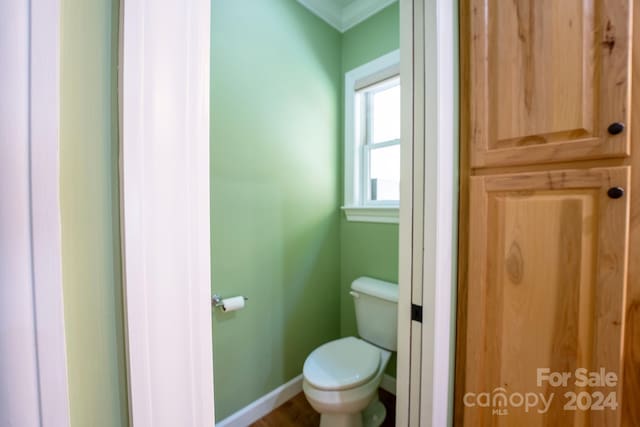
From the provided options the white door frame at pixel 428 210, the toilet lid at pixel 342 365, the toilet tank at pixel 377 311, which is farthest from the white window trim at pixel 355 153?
the white door frame at pixel 428 210

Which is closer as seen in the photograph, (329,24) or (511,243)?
(511,243)

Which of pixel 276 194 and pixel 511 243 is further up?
pixel 276 194

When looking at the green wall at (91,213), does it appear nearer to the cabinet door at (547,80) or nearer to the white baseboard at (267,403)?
the cabinet door at (547,80)

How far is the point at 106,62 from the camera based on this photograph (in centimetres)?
32

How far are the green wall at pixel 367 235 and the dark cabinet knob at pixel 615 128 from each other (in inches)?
43.3

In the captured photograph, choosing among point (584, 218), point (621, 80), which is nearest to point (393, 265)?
point (584, 218)

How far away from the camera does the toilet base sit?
1.30m

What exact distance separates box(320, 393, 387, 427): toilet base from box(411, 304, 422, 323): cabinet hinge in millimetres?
801

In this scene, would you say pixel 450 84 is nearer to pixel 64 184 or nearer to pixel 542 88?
pixel 542 88

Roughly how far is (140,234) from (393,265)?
1.57m

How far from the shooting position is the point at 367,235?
1.84 meters

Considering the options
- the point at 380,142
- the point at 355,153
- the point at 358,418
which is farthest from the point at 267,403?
the point at 380,142

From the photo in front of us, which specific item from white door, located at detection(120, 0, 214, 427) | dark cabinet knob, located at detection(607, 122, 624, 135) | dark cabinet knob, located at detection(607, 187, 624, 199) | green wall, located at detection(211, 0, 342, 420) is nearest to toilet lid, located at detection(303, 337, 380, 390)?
green wall, located at detection(211, 0, 342, 420)

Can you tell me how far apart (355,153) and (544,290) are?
54.8 inches
